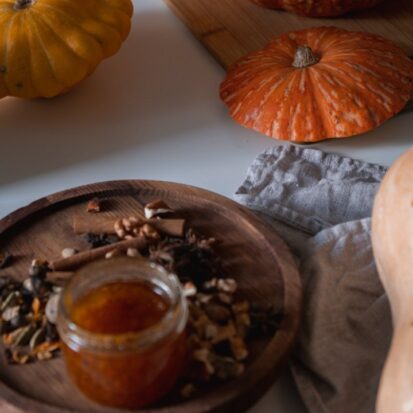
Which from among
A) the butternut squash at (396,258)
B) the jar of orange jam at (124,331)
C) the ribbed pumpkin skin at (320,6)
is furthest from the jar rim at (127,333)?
the ribbed pumpkin skin at (320,6)

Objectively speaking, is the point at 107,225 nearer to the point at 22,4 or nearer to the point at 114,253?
the point at 114,253

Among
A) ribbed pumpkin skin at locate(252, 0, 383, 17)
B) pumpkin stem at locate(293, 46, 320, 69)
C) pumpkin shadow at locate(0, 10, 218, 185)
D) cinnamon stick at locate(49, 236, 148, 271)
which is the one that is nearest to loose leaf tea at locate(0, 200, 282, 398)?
cinnamon stick at locate(49, 236, 148, 271)

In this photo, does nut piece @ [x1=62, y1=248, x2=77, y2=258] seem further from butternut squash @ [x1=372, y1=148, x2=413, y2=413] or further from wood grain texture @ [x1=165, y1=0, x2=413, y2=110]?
wood grain texture @ [x1=165, y1=0, x2=413, y2=110]

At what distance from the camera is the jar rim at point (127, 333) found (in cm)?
72

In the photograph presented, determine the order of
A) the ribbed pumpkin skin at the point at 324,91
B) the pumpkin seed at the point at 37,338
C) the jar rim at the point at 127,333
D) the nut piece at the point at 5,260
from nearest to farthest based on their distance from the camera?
the jar rim at the point at 127,333
the pumpkin seed at the point at 37,338
the nut piece at the point at 5,260
the ribbed pumpkin skin at the point at 324,91

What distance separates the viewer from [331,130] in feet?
3.92

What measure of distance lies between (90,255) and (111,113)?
0.44 meters

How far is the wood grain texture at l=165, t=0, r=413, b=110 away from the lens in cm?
143

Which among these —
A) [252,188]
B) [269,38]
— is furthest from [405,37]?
[252,188]

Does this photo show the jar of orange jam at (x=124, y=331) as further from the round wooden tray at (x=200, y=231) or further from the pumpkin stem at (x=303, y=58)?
the pumpkin stem at (x=303, y=58)

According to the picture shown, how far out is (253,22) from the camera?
4.89 ft

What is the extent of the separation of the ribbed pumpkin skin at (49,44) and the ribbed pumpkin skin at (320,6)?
37 cm

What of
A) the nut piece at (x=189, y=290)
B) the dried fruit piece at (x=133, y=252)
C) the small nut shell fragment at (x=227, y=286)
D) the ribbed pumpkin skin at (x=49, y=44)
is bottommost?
the small nut shell fragment at (x=227, y=286)

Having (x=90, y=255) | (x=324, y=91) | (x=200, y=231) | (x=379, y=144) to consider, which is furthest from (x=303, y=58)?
(x=90, y=255)
